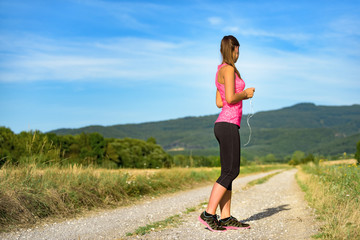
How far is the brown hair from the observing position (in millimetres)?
5113

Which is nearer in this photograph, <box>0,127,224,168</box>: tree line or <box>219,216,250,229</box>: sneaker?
<box>219,216,250,229</box>: sneaker

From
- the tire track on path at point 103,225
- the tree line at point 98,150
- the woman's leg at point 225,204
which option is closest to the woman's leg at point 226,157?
the woman's leg at point 225,204

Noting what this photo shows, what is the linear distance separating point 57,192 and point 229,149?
13.8 feet

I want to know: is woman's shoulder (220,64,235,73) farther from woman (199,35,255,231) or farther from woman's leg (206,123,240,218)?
woman's leg (206,123,240,218)

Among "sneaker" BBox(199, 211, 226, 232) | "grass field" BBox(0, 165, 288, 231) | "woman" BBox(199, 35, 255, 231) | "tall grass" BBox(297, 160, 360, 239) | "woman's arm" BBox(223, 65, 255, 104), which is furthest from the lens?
"grass field" BBox(0, 165, 288, 231)

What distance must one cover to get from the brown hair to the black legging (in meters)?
0.83

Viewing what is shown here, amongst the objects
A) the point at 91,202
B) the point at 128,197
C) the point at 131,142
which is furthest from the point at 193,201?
the point at 131,142

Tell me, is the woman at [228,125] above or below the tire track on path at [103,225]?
above

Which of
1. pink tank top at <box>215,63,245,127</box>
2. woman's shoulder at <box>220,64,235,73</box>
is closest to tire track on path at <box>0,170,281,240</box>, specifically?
pink tank top at <box>215,63,245,127</box>

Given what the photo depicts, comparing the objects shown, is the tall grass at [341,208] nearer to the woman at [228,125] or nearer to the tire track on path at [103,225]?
the woman at [228,125]

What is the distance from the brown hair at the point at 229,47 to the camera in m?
5.11

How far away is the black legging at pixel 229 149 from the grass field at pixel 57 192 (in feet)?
11.8

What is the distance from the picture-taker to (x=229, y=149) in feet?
16.6

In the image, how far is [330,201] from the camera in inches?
254
